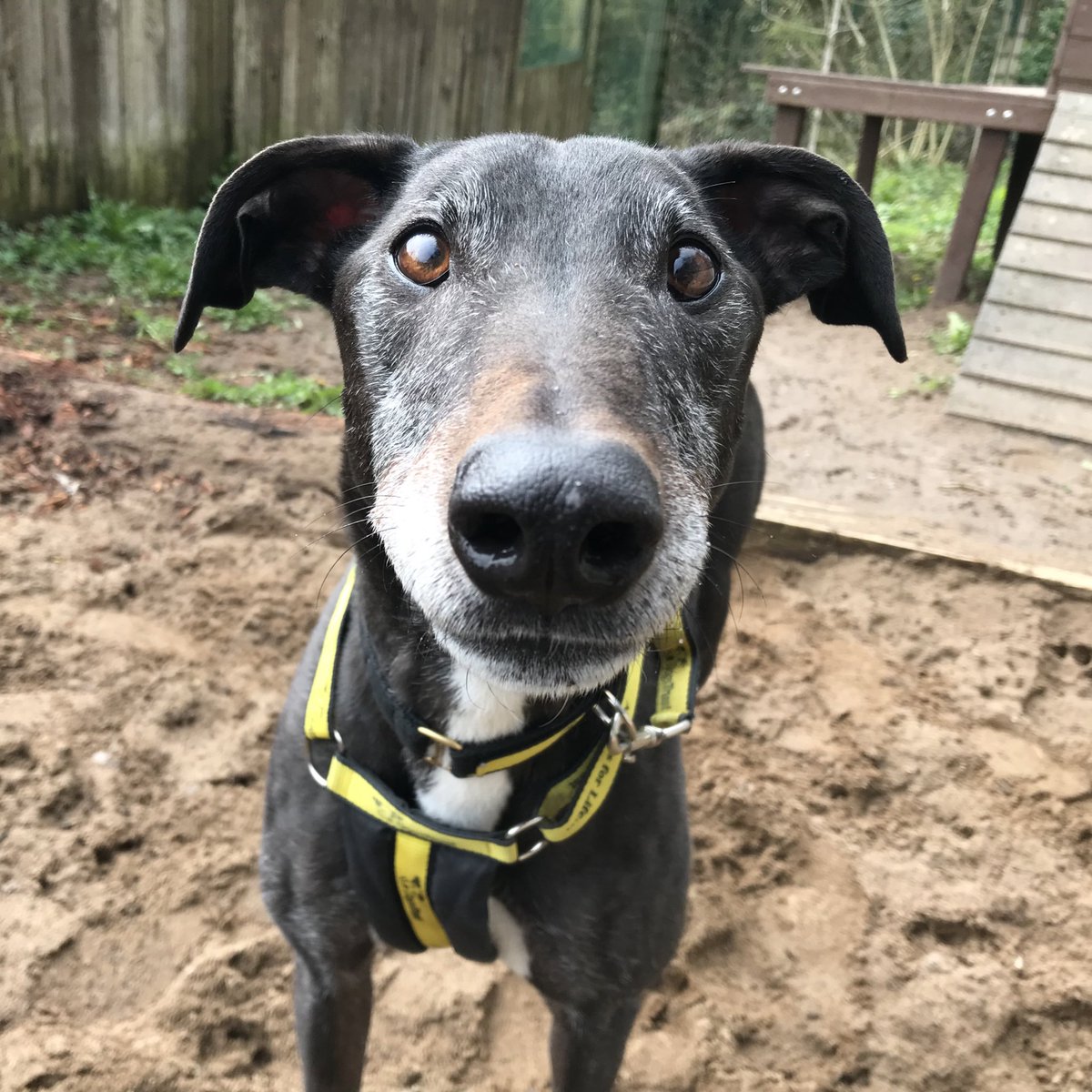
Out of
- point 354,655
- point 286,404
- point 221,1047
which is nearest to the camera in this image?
point 354,655

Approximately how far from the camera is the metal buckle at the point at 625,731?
1.96m

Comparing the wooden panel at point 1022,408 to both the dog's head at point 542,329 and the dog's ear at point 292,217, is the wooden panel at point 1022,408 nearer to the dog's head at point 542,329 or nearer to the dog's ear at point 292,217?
the dog's head at point 542,329

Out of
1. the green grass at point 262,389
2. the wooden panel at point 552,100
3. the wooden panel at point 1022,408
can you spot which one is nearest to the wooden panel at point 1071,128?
the wooden panel at point 1022,408

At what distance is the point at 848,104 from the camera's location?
8242 millimetres

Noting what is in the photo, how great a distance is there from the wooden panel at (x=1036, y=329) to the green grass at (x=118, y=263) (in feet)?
15.1

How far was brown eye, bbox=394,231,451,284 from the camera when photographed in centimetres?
184

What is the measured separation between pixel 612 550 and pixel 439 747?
33.9 inches

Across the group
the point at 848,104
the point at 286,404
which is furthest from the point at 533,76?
the point at 286,404

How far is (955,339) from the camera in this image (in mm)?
7402

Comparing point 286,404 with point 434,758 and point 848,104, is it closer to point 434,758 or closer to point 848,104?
point 434,758

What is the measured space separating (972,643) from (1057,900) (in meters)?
1.16

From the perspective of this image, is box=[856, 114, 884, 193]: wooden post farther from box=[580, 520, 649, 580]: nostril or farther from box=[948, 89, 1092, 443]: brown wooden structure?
box=[580, 520, 649, 580]: nostril

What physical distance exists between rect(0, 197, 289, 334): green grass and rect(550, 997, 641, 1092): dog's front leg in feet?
15.3

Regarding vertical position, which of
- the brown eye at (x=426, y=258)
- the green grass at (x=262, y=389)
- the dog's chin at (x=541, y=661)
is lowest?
the green grass at (x=262, y=389)
